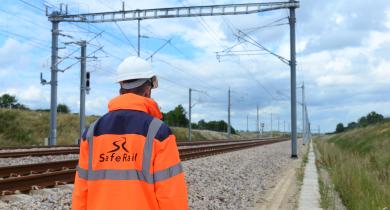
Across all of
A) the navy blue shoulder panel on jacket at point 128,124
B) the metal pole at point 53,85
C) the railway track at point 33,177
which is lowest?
the railway track at point 33,177

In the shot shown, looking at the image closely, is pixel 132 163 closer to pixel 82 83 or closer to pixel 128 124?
pixel 128 124

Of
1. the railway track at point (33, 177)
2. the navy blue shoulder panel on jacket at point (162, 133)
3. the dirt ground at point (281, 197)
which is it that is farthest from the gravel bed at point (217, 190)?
the navy blue shoulder panel on jacket at point (162, 133)

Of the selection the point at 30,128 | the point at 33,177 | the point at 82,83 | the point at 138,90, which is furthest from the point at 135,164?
the point at 30,128

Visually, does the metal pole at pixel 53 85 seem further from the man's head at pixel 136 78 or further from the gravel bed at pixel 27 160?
Answer: the man's head at pixel 136 78

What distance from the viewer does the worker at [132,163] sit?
2.99 metres

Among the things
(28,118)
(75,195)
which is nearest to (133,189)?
(75,195)

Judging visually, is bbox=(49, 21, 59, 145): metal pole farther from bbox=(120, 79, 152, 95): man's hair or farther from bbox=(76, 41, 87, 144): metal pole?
bbox=(120, 79, 152, 95): man's hair

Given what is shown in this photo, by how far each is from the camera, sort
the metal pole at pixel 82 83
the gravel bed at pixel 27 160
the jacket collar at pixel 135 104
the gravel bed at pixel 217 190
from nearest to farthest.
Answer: the jacket collar at pixel 135 104
the gravel bed at pixel 217 190
the gravel bed at pixel 27 160
the metal pole at pixel 82 83

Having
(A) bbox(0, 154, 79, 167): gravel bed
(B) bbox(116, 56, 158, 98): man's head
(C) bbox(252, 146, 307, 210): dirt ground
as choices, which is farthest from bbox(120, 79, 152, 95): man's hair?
(A) bbox(0, 154, 79, 167): gravel bed

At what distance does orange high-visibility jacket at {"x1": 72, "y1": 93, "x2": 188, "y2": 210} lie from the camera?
2988 mm

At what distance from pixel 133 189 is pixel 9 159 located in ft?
59.6

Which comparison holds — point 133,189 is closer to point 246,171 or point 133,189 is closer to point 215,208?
point 215,208

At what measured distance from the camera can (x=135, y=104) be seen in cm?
316

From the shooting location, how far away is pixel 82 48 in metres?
41.1
